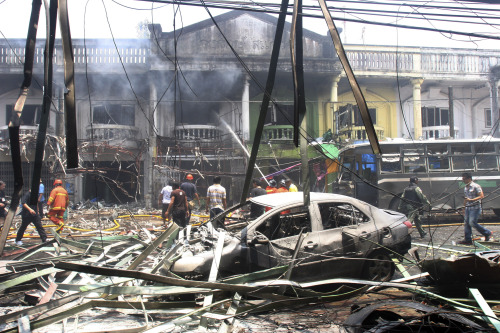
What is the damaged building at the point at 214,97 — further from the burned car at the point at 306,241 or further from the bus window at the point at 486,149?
the burned car at the point at 306,241

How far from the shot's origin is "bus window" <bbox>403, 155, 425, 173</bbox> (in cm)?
1088

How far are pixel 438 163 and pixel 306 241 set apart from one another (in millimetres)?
8181

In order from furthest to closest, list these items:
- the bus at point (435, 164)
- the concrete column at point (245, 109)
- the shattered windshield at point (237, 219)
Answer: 1. the concrete column at point (245, 109)
2. the bus at point (435, 164)
3. the shattered windshield at point (237, 219)

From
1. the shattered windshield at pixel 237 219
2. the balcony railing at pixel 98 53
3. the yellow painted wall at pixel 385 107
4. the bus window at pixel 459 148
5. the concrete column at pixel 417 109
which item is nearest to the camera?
the shattered windshield at pixel 237 219

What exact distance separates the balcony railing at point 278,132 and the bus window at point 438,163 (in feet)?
19.4

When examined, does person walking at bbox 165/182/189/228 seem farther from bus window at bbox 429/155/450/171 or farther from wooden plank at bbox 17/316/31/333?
bus window at bbox 429/155/450/171

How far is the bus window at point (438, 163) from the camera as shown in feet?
35.6

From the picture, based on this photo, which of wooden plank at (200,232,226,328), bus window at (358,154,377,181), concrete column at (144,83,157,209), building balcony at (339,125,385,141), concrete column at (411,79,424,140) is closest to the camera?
wooden plank at (200,232,226,328)

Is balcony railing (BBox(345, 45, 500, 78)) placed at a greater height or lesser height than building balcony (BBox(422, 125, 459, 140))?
greater

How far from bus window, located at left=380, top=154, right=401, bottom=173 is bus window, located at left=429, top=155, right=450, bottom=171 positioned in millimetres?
1041

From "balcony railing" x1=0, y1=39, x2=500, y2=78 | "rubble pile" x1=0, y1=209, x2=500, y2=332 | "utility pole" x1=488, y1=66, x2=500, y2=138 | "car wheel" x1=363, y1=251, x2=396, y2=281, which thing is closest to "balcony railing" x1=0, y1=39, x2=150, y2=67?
"balcony railing" x1=0, y1=39, x2=500, y2=78

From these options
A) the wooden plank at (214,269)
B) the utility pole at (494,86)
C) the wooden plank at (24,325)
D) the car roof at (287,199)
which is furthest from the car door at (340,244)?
the utility pole at (494,86)

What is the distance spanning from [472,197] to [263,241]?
581 centimetres

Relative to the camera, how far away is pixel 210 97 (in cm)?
1672
